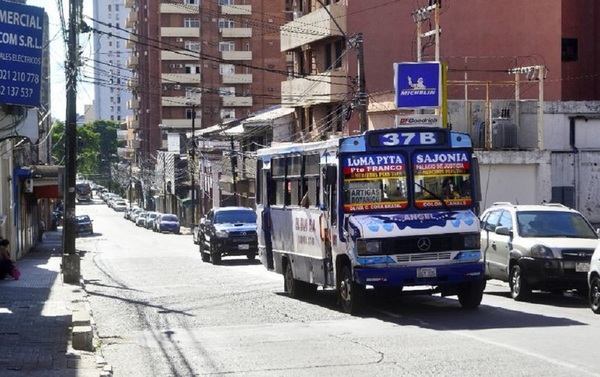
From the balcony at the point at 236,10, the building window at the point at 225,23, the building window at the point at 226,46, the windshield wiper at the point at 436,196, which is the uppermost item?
the balcony at the point at 236,10

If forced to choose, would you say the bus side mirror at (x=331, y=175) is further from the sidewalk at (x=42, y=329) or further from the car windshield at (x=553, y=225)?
the car windshield at (x=553, y=225)

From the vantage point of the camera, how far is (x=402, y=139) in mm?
19094

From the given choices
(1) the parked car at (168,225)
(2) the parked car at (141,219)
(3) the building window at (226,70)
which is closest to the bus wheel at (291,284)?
(1) the parked car at (168,225)

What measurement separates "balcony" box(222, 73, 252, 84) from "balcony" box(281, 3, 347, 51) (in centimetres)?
4739

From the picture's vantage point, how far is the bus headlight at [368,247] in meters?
18.5

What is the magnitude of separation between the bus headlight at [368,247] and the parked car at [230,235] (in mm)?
21893

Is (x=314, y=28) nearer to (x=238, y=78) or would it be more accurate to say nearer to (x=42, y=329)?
(x=42, y=329)

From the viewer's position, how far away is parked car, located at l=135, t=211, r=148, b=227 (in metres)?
99.3

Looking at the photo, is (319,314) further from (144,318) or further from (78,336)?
(78,336)

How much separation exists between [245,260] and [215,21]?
71.1m

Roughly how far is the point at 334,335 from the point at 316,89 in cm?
4062

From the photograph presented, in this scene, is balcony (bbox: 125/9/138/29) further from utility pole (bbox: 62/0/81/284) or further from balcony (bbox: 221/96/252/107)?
utility pole (bbox: 62/0/81/284)

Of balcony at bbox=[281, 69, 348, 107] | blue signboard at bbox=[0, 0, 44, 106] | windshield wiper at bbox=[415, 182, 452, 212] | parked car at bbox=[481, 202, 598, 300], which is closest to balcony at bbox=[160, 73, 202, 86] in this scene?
balcony at bbox=[281, 69, 348, 107]

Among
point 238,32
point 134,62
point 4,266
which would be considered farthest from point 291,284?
point 134,62
